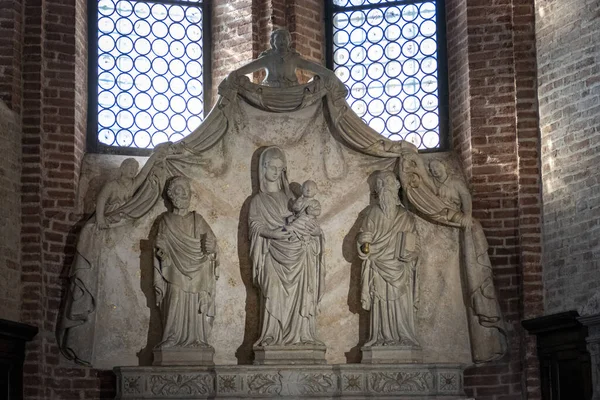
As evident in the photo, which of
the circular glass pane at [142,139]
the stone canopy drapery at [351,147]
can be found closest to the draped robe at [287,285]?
the stone canopy drapery at [351,147]

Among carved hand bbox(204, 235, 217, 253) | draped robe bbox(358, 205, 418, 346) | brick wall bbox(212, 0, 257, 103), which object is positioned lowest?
draped robe bbox(358, 205, 418, 346)

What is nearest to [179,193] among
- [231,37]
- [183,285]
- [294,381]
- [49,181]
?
[183,285]

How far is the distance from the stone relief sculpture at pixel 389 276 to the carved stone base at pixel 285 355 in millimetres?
614

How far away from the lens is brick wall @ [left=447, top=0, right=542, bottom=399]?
1451 cm

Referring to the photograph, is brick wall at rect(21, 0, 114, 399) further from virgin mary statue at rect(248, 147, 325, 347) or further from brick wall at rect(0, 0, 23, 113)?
virgin mary statue at rect(248, 147, 325, 347)

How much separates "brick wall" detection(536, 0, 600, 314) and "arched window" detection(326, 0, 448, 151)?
1.67m

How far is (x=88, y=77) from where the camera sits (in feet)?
51.4

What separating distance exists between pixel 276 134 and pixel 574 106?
326cm

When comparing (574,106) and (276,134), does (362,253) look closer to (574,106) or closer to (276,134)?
(276,134)

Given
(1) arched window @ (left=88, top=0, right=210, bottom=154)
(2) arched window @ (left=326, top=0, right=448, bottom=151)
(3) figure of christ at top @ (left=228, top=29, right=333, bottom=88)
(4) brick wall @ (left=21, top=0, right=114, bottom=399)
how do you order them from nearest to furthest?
1. (4) brick wall @ (left=21, top=0, right=114, bottom=399)
2. (3) figure of christ at top @ (left=228, top=29, right=333, bottom=88)
3. (1) arched window @ (left=88, top=0, right=210, bottom=154)
4. (2) arched window @ (left=326, top=0, right=448, bottom=151)

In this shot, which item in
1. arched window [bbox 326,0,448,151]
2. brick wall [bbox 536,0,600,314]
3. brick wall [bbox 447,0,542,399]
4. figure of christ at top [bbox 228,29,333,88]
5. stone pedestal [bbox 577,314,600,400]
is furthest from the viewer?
arched window [bbox 326,0,448,151]

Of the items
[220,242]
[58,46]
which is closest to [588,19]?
[220,242]

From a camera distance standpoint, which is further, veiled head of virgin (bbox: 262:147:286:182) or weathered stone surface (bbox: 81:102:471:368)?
veiled head of virgin (bbox: 262:147:286:182)

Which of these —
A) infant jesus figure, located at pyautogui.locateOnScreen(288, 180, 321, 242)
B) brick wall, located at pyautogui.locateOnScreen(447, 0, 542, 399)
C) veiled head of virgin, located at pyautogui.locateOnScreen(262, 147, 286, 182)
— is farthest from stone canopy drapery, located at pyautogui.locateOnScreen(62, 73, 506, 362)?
infant jesus figure, located at pyautogui.locateOnScreen(288, 180, 321, 242)
